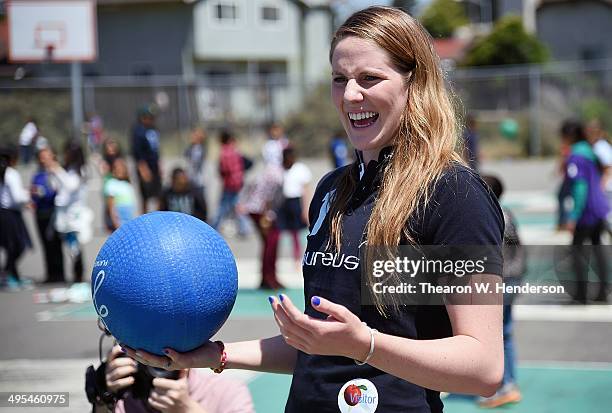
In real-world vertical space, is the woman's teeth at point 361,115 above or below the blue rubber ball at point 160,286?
above

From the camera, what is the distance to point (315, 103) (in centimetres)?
2875

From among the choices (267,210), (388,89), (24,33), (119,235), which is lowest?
(267,210)

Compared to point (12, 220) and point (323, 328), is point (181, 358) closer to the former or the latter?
point (323, 328)

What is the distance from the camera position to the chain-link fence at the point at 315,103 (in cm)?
2592

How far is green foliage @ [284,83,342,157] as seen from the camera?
2866 cm

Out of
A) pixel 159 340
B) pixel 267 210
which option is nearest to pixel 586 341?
pixel 267 210

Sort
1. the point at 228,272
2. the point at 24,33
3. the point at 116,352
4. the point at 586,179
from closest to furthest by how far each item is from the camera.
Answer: the point at 228,272
the point at 116,352
the point at 586,179
the point at 24,33

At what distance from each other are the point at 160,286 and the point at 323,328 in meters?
0.56

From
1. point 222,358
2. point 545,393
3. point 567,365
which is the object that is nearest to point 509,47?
point 567,365

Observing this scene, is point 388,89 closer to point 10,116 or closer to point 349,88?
point 349,88

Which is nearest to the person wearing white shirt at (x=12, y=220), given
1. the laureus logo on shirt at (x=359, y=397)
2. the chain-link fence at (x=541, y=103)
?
the laureus logo on shirt at (x=359, y=397)

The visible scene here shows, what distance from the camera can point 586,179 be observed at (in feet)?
30.1

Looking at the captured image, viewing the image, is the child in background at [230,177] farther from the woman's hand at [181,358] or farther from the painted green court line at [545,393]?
the woman's hand at [181,358]

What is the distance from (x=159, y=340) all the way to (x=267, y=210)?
27.6 ft
